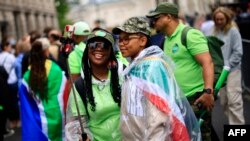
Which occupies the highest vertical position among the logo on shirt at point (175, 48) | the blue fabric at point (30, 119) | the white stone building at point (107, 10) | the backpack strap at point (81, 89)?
the logo on shirt at point (175, 48)

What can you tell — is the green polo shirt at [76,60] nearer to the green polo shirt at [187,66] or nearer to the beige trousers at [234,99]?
the green polo shirt at [187,66]

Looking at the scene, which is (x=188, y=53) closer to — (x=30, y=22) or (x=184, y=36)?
(x=184, y=36)

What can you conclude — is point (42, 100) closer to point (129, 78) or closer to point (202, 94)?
point (202, 94)

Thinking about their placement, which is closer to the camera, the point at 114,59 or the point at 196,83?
the point at 114,59

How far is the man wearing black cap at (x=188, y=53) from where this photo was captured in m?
5.08

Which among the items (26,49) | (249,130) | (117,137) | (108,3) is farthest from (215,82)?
(108,3)

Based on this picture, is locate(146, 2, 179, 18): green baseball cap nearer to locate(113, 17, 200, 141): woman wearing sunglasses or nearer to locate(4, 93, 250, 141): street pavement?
locate(113, 17, 200, 141): woman wearing sunglasses

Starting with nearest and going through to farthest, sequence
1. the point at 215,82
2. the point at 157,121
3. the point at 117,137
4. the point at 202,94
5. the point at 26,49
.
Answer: the point at 157,121 < the point at 117,137 < the point at 202,94 < the point at 215,82 < the point at 26,49

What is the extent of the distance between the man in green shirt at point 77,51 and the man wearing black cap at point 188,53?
129 cm

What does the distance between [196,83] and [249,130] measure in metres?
1.08

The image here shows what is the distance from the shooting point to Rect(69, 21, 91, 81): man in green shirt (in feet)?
21.1

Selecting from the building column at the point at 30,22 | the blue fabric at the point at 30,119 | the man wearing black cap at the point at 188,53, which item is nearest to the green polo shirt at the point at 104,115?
the man wearing black cap at the point at 188,53

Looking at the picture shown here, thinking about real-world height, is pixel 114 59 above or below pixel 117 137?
above

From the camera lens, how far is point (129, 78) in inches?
143
